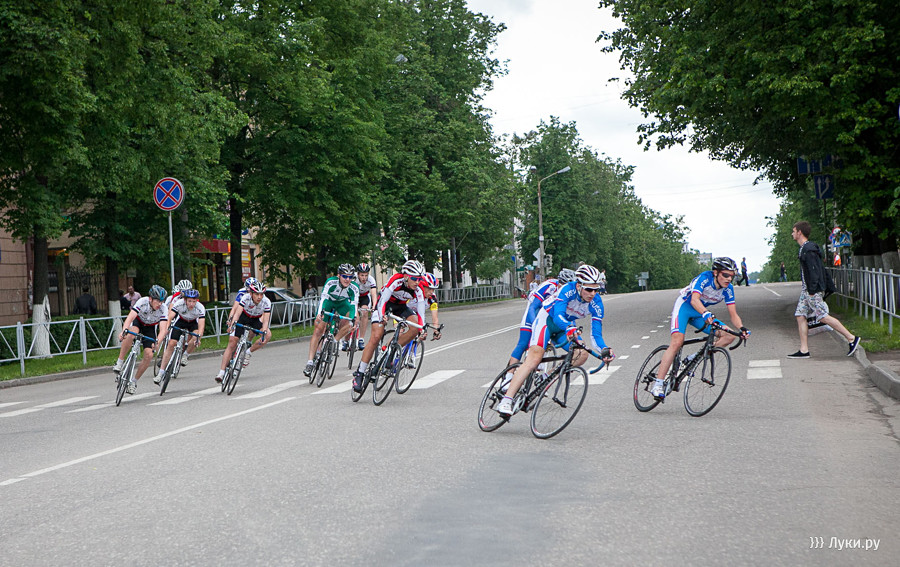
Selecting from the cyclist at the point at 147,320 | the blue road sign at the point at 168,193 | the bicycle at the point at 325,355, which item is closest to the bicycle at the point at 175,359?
the cyclist at the point at 147,320

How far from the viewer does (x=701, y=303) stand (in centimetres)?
986

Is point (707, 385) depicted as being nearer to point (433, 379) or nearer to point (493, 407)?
point (493, 407)

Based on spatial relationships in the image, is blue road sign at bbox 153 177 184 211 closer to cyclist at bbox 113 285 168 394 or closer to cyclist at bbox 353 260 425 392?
cyclist at bbox 113 285 168 394

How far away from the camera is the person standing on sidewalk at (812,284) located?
14602 millimetres

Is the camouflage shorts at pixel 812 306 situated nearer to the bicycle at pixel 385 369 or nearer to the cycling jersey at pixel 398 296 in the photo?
the cycling jersey at pixel 398 296

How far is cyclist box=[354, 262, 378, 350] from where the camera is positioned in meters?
15.6

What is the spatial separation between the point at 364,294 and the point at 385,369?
582cm

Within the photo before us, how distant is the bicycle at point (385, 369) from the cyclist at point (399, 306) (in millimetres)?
91

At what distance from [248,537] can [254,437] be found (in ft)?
13.4

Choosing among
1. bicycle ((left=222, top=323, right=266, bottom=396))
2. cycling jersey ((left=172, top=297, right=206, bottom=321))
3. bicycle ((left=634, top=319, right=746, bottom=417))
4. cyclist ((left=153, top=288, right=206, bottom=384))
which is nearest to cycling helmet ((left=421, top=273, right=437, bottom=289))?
bicycle ((left=634, top=319, right=746, bottom=417))

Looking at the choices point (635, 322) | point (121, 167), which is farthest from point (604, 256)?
point (121, 167)

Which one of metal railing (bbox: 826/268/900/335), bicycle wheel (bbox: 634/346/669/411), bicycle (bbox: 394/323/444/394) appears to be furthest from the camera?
metal railing (bbox: 826/268/900/335)

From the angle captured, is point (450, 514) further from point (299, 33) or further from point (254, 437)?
point (299, 33)

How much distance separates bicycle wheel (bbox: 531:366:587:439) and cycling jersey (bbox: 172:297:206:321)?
27.6ft
